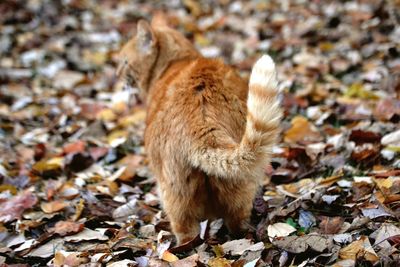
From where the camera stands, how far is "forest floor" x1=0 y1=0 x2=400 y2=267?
3266mm

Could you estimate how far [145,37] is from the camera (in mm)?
4535

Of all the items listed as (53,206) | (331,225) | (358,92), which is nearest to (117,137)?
(53,206)

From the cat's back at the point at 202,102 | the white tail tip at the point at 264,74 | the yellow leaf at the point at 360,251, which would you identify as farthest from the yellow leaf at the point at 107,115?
the yellow leaf at the point at 360,251

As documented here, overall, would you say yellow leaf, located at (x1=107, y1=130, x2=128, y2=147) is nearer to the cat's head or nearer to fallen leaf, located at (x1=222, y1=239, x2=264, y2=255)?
the cat's head

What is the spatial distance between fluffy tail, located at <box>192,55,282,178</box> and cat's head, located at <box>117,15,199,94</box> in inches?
60.8

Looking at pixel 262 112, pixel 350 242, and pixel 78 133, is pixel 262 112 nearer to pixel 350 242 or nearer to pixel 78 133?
pixel 350 242

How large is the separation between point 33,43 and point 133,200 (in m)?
4.45

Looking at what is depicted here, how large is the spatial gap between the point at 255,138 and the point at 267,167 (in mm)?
483

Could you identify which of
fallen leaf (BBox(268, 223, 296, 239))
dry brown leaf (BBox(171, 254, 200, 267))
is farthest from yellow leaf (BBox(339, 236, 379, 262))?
dry brown leaf (BBox(171, 254, 200, 267))

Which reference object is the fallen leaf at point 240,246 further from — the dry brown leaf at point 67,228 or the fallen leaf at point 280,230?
the dry brown leaf at point 67,228

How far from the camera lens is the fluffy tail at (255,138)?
2.76 meters

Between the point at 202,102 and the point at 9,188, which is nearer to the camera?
the point at 202,102

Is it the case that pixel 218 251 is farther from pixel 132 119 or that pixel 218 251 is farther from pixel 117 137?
pixel 132 119

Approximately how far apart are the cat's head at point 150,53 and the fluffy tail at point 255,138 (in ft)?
5.07
